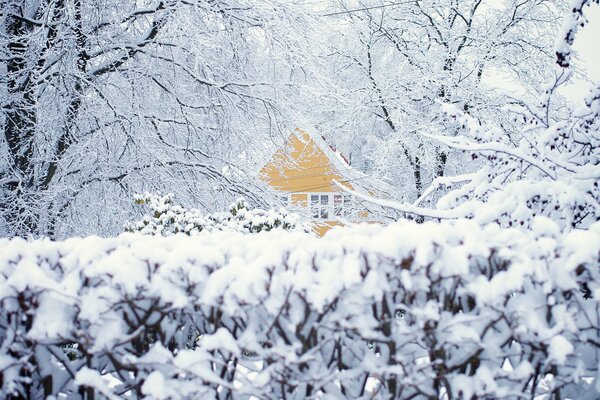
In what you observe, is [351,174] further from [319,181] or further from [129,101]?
[319,181]

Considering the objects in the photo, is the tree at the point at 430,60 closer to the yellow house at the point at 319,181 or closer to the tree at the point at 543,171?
the yellow house at the point at 319,181

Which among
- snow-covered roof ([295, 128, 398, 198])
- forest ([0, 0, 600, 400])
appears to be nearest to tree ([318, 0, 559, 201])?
snow-covered roof ([295, 128, 398, 198])

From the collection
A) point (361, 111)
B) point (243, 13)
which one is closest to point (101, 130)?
point (243, 13)

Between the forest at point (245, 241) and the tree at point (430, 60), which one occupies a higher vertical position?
the tree at point (430, 60)

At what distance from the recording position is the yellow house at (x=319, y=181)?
9.31m

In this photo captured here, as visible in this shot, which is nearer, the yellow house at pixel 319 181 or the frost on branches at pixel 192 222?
the frost on branches at pixel 192 222

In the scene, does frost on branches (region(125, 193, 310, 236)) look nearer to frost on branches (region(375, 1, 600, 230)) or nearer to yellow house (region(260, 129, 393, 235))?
yellow house (region(260, 129, 393, 235))

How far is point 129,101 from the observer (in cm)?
836

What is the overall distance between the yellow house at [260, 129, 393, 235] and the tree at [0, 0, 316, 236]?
765mm

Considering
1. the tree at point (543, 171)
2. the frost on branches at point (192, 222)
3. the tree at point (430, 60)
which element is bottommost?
the frost on branches at point (192, 222)

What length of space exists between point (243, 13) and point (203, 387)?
7100 mm

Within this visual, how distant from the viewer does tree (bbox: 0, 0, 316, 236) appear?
7.17 m

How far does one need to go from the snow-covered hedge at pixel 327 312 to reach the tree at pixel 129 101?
5779mm

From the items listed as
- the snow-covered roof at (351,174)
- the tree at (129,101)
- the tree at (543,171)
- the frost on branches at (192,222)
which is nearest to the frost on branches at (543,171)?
the tree at (543,171)
